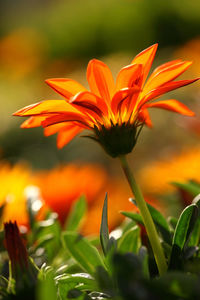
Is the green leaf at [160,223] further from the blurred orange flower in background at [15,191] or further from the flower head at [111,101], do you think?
the blurred orange flower in background at [15,191]

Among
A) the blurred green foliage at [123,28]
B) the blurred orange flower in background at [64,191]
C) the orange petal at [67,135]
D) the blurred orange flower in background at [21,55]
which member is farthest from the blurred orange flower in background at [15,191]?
the blurred green foliage at [123,28]

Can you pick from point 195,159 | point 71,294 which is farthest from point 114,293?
point 195,159

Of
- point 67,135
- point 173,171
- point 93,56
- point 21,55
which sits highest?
point 21,55

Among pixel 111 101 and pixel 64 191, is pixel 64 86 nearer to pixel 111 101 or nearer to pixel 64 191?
pixel 111 101

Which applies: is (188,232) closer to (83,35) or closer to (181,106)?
(181,106)

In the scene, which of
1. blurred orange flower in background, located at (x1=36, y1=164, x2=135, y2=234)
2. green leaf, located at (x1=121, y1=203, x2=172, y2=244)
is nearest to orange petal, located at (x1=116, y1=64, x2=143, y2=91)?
green leaf, located at (x1=121, y1=203, x2=172, y2=244)

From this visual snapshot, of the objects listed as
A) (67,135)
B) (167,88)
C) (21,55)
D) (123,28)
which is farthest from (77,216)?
(123,28)

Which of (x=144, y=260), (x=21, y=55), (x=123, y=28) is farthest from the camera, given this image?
(x=123, y=28)

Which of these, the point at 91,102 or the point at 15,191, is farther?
the point at 15,191

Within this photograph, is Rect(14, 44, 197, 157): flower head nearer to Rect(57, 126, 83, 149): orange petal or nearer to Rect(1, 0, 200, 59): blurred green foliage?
Rect(57, 126, 83, 149): orange petal
